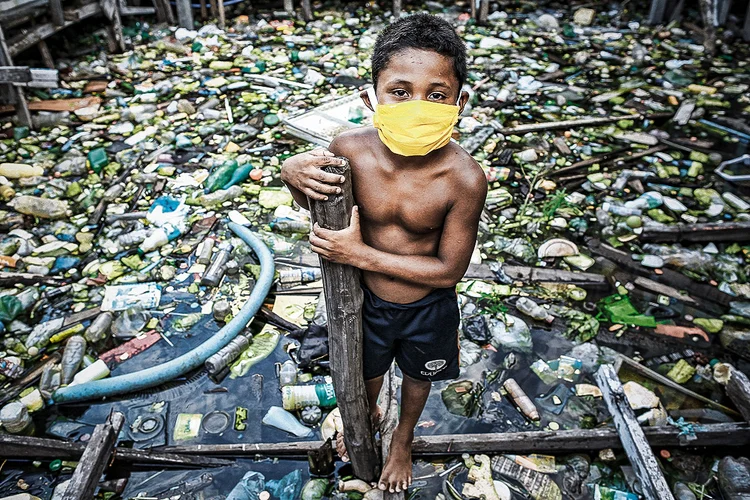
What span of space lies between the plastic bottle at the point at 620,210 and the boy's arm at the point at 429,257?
3115mm

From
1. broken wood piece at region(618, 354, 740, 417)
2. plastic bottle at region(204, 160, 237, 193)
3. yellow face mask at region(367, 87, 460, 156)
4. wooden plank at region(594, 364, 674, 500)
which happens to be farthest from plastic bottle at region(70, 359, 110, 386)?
broken wood piece at region(618, 354, 740, 417)

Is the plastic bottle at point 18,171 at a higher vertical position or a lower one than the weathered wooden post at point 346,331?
lower

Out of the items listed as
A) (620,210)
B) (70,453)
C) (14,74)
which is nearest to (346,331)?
(70,453)

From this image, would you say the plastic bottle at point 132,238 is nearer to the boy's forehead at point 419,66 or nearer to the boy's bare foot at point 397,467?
the boy's bare foot at point 397,467

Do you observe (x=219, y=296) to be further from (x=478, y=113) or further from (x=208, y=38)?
(x=208, y=38)

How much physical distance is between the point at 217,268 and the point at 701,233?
145 inches

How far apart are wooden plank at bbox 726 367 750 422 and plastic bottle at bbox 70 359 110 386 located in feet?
11.4

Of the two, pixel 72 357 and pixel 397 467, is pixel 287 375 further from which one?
pixel 72 357

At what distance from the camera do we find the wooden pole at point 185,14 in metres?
7.79

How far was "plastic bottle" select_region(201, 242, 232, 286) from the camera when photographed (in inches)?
144

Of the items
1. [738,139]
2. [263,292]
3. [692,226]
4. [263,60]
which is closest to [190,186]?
[263,292]

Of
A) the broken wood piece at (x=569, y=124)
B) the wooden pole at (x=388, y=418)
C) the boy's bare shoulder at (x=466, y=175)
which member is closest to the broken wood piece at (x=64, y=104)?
the broken wood piece at (x=569, y=124)

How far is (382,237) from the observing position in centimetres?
184

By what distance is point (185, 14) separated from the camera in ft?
25.9
